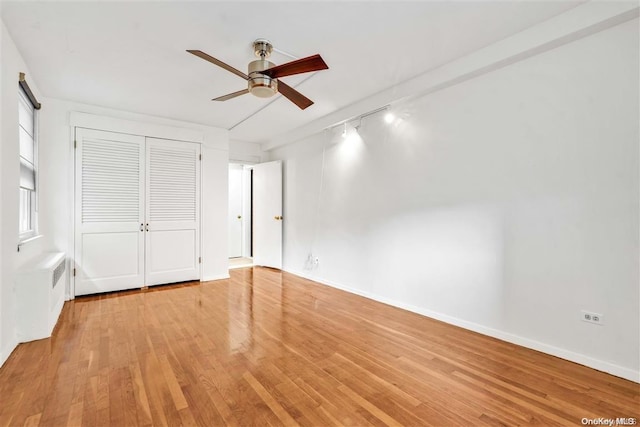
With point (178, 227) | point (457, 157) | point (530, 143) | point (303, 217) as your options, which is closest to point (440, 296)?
point (457, 157)

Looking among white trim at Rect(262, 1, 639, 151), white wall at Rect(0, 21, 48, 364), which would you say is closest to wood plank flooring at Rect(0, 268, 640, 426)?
white wall at Rect(0, 21, 48, 364)

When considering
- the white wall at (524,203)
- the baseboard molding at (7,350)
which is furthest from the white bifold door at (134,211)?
the white wall at (524,203)

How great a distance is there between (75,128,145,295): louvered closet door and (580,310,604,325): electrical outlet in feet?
17.4

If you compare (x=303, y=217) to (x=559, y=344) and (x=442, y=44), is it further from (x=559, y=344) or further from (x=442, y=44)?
(x=559, y=344)

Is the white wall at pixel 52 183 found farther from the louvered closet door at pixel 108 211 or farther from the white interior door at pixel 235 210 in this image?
the white interior door at pixel 235 210

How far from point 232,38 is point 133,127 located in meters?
2.81

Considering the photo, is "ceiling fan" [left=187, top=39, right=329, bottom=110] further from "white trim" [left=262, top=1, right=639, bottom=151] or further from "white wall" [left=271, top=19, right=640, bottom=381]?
"white wall" [left=271, top=19, right=640, bottom=381]

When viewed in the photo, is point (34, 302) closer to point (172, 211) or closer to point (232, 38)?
point (172, 211)

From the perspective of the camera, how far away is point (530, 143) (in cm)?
259

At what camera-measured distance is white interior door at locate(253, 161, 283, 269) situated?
19.6ft

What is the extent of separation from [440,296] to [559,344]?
106 cm

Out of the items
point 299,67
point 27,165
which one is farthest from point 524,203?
point 27,165

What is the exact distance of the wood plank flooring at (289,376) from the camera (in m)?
1.73

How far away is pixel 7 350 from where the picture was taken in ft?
7.87
